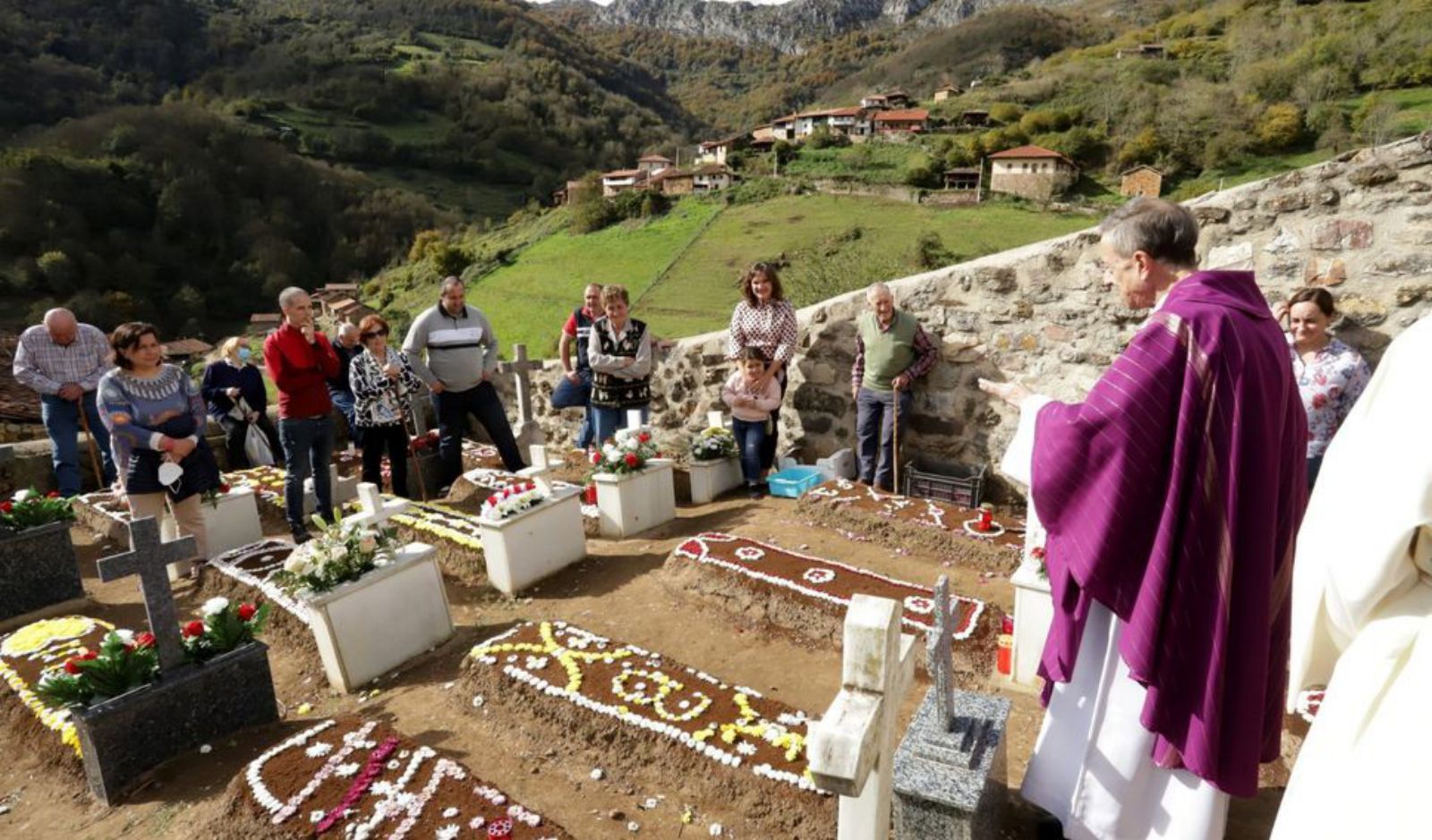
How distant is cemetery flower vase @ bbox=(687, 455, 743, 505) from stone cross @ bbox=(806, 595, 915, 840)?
4.63 meters

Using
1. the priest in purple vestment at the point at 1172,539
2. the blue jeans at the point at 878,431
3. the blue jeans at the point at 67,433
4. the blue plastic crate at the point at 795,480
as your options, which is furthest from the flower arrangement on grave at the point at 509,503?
the blue jeans at the point at 67,433

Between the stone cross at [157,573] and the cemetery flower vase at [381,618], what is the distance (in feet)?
2.06

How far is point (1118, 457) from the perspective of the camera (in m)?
2.13

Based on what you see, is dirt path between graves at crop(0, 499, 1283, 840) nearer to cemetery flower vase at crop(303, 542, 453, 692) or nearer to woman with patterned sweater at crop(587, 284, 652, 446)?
cemetery flower vase at crop(303, 542, 453, 692)

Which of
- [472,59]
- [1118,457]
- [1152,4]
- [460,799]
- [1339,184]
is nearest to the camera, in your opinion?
[1118,457]

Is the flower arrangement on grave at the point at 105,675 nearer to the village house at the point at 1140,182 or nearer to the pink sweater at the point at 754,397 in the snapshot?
the pink sweater at the point at 754,397

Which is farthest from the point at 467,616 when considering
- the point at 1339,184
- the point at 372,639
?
the point at 1339,184

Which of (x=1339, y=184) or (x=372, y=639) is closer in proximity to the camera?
(x=372, y=639)

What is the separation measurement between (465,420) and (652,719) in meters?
4.86

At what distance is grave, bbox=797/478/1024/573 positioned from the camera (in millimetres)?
5094

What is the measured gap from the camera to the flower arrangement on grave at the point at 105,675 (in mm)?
3395

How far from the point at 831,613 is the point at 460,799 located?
226 cm

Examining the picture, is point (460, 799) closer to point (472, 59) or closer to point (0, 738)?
point (0, 738)

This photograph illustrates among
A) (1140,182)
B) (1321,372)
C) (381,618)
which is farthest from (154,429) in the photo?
(1140,182)
